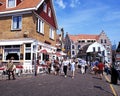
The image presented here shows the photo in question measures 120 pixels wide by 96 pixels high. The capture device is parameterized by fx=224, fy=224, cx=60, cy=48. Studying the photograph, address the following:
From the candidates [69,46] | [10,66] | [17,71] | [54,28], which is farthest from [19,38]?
[69,46]

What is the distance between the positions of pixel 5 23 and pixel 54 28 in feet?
31.7

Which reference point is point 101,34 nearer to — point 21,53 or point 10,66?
point 21,53

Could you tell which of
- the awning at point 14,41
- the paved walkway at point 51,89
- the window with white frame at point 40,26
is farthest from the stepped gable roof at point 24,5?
the paved walkway at point 51,89

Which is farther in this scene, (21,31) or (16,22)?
(16,22)

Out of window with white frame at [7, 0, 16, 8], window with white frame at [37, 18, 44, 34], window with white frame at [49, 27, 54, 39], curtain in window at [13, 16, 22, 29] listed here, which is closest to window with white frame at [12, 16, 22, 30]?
curtain in window at [13, 16, 22, 29]

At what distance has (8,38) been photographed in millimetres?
25234

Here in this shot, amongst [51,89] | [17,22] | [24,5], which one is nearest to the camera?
[51,89]

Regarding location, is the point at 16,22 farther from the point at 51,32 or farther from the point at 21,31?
the point at 51,32

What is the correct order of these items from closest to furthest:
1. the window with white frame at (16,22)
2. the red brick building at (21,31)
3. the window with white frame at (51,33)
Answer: the red brick building at (21,31), the window with white frame at (16,22), the window with white frame at (51,33)

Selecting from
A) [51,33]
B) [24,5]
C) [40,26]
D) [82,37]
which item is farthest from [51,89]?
[82,37]

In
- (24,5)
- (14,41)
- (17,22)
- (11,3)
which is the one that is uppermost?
(11,3)

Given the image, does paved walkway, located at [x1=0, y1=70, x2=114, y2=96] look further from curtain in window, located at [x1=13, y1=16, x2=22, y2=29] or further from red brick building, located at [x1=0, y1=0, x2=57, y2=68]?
curtain in window, located at [x1=13, y1=16, x2=22, y2=29]

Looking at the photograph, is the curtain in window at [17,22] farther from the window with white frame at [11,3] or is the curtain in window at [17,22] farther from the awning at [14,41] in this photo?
the window with white frame at [11,3]

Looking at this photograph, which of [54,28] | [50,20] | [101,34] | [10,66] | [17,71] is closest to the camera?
[10,66]
